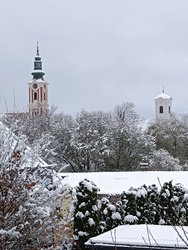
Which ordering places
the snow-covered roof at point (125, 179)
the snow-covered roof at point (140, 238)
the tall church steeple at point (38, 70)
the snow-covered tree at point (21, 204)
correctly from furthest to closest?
the tall church steeple at point (38, 70) < the snow-covered roof at point (125, 179) < the snow-covered roof at point (140, 238) < the snow-covered tree at point (21, 204)

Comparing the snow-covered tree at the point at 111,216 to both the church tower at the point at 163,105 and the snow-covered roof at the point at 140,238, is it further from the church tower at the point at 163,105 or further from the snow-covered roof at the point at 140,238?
the church tower at the point at 163,105

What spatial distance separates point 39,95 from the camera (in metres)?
80.4

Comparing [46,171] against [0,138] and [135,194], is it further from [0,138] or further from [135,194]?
[135,194]

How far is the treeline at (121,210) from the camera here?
12.9 metres

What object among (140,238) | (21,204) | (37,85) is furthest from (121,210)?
(37,85)

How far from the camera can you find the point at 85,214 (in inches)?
509

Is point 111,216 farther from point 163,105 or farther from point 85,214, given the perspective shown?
point 163,105

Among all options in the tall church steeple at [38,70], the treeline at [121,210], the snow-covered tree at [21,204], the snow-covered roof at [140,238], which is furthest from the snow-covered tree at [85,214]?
the tall church steeple at [38,70]

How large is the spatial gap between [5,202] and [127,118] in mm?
39722

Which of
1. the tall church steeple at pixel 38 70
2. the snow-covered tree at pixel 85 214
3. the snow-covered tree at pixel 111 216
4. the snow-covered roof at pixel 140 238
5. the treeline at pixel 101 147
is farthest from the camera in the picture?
the tall church steeple at pixel 38 70

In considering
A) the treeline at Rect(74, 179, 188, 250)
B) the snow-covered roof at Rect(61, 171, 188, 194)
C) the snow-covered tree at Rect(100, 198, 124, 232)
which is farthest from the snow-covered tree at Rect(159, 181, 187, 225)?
the snow-covered roof at Rect(61, 171, 188, 194)

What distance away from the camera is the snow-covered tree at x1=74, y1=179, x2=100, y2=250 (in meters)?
12.8

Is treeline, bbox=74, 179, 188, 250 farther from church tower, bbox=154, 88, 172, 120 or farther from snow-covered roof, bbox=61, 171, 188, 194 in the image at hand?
church tower, bbox=154, 88, 172, 120

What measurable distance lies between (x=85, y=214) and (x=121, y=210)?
123 centimetres
